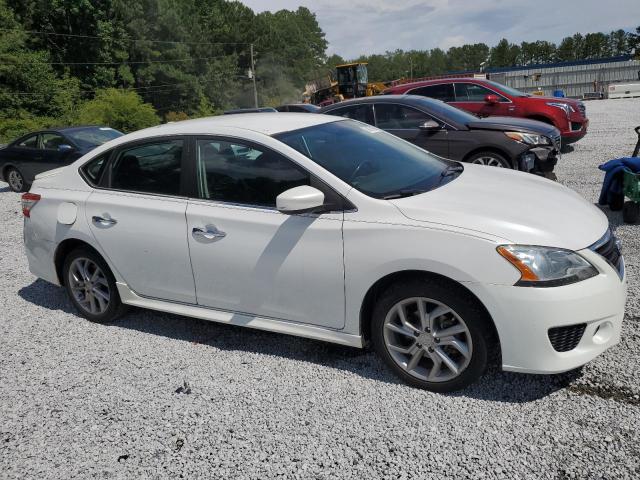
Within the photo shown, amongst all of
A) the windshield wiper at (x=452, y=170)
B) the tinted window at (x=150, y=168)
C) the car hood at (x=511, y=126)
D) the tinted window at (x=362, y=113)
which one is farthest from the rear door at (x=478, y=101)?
the tinted window at (x=150, y=168)

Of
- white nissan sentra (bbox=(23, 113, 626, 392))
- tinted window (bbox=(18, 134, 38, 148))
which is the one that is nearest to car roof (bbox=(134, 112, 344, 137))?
white nissan sentra (bbox=(23, 113, 626, 392))

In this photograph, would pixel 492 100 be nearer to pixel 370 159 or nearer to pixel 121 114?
pixel 370 159

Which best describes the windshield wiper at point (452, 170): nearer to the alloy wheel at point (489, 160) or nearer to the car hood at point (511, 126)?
the alloy wheel at point (489, 160)

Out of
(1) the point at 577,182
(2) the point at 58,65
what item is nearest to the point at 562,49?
(2) the point at 58,65

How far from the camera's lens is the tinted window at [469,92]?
1159cm

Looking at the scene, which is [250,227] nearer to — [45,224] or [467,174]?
[467,174]

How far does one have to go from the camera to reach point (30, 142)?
38.8 ft

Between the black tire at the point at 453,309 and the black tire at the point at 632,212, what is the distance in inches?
159

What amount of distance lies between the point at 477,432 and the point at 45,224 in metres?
3.79

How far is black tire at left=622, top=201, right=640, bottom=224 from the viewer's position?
6.02m

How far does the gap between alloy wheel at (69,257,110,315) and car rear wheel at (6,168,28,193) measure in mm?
8907

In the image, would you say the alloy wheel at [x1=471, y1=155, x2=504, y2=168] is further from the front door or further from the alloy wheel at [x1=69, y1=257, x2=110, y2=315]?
the alloy wheel at [x1=69, y1=257, x2=110, y2=315]

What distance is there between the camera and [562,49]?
147 metres

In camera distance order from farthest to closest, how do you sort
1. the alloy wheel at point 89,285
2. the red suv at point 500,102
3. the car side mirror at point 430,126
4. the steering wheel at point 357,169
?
the red suv at point 500,102 → the car side mirror at point 430,126 → the alloy wheel at point 89,285 → the steering wheel at point 357,169
